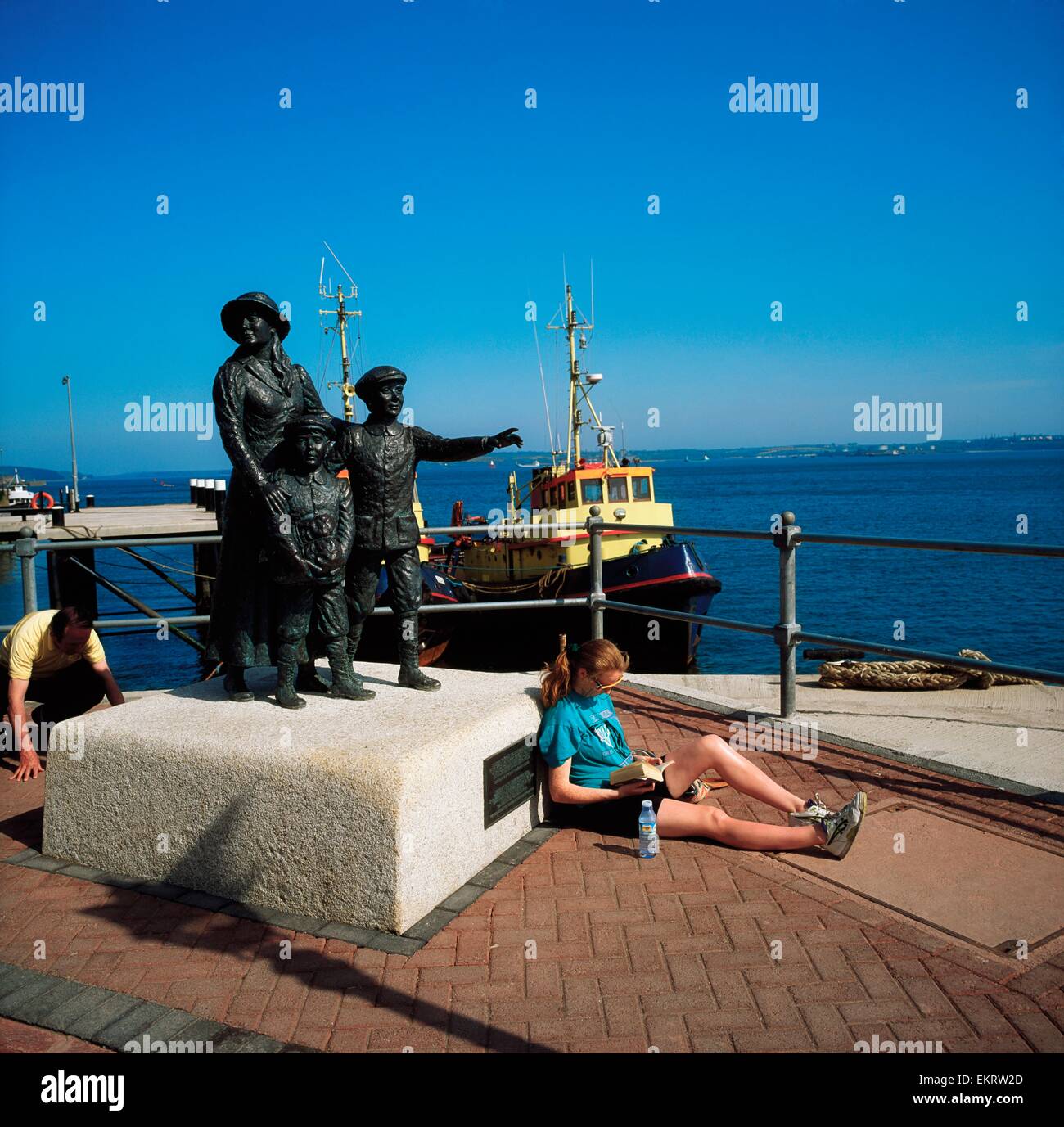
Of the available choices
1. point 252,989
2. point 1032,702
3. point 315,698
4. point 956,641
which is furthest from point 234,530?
point 956,641

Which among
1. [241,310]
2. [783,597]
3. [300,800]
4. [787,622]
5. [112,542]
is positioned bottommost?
[300,800]

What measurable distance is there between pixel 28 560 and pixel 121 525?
626 inches

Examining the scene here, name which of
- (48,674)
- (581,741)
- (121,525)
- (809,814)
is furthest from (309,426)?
(121,525)

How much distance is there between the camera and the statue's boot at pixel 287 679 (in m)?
4.45

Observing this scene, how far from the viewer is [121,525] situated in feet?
67.7

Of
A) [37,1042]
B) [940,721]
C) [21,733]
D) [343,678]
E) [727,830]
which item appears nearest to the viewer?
[37,1042]

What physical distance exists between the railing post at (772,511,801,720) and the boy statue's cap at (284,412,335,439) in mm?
2653

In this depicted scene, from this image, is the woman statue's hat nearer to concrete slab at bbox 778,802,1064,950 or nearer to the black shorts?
Answer: the black shorts

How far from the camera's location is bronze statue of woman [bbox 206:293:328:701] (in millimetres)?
4543

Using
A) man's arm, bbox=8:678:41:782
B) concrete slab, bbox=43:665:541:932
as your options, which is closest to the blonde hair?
concrete slab, bbox=43:665:541:932

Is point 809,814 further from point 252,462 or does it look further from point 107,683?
point 107,683

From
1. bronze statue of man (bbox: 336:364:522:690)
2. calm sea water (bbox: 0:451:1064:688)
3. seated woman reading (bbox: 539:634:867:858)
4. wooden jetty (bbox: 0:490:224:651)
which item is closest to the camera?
seated woman reading (bbox: 539:634:867:858)

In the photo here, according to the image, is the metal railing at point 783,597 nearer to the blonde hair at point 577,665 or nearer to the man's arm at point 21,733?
the man's arm at point 21,733

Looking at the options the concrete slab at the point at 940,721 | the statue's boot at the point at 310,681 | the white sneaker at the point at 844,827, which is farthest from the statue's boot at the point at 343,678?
the concrete slab at the point at 940,721
